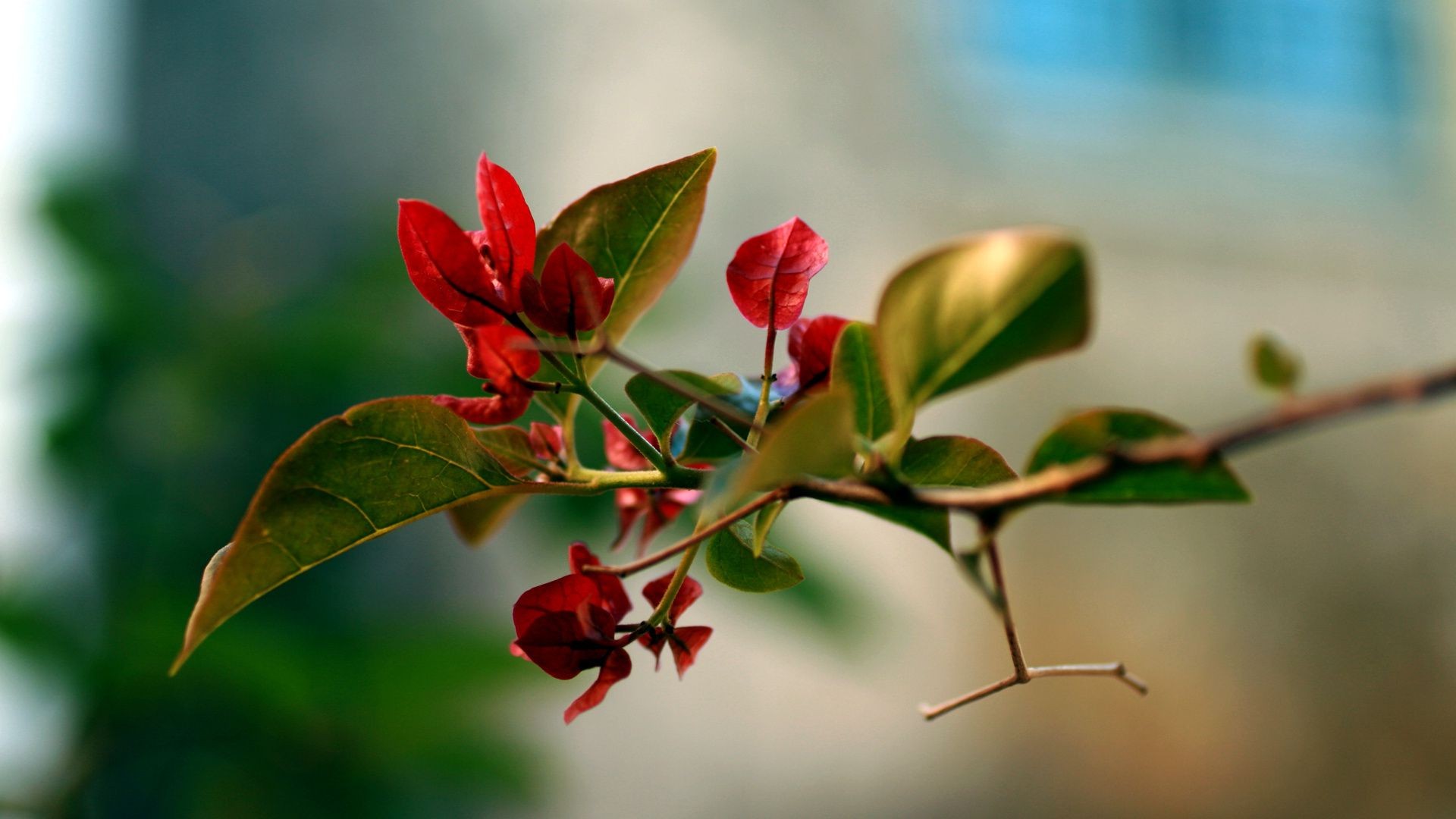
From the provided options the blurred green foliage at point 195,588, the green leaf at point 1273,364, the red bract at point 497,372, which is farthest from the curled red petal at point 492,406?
the blurred green foliage at point 195,588

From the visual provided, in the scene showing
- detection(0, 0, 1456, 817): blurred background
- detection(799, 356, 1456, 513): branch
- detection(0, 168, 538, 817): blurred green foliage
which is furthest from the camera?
detection(0, 0, 1456, 817): blurred background

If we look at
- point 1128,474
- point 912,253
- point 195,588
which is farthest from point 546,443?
point 912,253

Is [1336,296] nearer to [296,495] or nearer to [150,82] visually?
[150,82]

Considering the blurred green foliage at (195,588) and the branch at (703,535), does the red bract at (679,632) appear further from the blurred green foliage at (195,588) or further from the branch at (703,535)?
the blurred green foliage at (195,588)

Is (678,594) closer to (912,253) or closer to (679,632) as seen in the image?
(679,632)

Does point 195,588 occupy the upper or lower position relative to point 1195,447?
lower

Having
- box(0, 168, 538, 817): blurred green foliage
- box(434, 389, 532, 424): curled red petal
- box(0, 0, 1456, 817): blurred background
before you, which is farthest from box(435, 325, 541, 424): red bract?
box(0, 0, 1456, 817): blurred background

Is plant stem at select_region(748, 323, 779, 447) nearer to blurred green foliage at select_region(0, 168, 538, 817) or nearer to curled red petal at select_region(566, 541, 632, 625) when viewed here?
curled red petal at select_region(566, 541, 632, 625)
